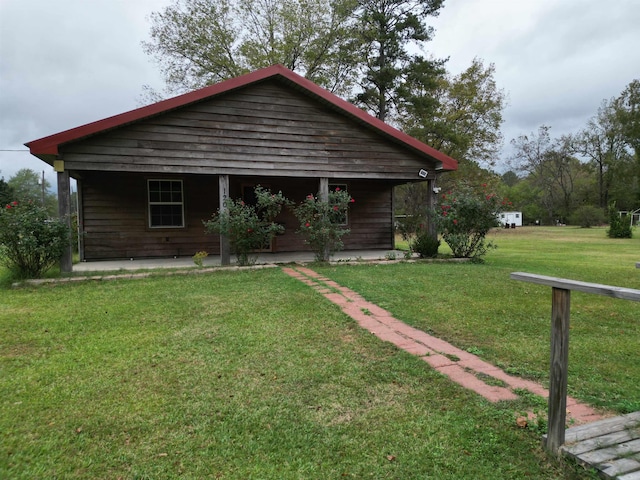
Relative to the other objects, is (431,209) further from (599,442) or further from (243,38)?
(243,38)

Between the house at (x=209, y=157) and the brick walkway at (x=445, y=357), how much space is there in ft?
15.7

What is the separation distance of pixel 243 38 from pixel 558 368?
85.9ft

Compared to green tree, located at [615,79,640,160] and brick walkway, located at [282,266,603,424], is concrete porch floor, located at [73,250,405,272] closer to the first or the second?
brick walkway, located at [282,266,603,424]

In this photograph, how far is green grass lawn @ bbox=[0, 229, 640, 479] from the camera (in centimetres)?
213

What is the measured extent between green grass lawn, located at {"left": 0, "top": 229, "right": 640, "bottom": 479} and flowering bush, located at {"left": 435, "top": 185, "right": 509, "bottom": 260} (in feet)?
13.5

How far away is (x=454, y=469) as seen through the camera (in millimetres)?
2062

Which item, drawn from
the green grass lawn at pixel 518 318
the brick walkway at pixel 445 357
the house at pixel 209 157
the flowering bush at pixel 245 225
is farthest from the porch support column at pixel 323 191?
the brick walkway at pixel 445 357

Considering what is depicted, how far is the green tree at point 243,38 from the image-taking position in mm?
22875

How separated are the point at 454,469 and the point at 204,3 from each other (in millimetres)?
26908

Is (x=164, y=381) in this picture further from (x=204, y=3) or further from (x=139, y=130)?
(x=204, y=3)

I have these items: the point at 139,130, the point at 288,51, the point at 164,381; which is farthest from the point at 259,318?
the point at 288,51

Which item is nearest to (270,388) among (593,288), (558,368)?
(558,368)

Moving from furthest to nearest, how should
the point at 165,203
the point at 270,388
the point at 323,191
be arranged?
the point at 165,203, the point at 323,191, the point at 270,388

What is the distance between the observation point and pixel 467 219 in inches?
392
